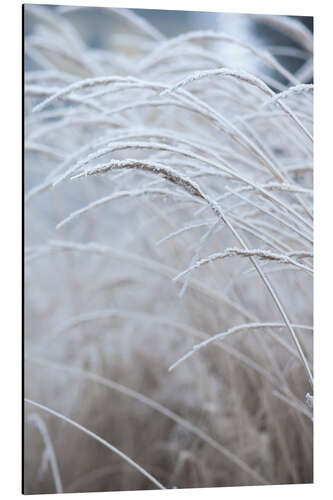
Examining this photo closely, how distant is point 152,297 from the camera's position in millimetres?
1644

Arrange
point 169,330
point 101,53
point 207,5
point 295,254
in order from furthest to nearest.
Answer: point 169,330 < point 101,53 < point 207,5 < point 295,254

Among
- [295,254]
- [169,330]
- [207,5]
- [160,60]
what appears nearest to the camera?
[295,254]

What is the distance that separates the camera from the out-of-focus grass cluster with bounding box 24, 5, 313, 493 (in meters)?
1.30

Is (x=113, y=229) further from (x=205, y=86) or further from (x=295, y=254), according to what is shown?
(x=295, y=254)

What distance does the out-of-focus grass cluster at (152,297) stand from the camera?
130cm
